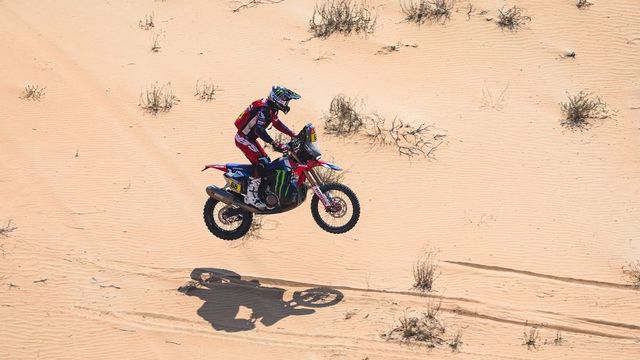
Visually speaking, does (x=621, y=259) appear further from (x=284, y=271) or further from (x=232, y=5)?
(x=232, y=5)

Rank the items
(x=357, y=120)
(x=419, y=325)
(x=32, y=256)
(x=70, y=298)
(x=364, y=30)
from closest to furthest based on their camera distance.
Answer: (x=419, y=325), (x=70, y=298), (x=32, y=256), (x=357, y=120), (x=364, y=30)

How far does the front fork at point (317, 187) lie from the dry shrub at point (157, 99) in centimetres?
525

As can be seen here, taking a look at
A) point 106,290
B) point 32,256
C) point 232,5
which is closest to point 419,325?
point 106,290

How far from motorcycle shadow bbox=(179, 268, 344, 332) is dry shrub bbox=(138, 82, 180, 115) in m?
4.73

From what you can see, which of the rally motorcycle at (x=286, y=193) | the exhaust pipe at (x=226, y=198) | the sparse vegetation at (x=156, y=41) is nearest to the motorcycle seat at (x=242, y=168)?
the rally motorcycle at (x=286, y=193)

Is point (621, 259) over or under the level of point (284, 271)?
over

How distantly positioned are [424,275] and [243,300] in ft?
7.36

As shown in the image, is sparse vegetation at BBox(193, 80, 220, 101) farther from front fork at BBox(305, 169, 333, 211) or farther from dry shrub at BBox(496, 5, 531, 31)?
dry shrub at BBox(496, 5, 531, 31)

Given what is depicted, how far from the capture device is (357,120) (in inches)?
565

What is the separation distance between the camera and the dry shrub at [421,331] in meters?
9.63

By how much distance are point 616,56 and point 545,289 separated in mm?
7348

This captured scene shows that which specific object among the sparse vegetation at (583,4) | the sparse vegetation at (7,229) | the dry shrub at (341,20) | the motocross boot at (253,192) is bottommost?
the sparse vegetation at (7,229)

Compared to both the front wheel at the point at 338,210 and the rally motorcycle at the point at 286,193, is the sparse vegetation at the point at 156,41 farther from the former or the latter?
the front wheel at the point at 338,210

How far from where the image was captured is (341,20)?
56.7 ft
